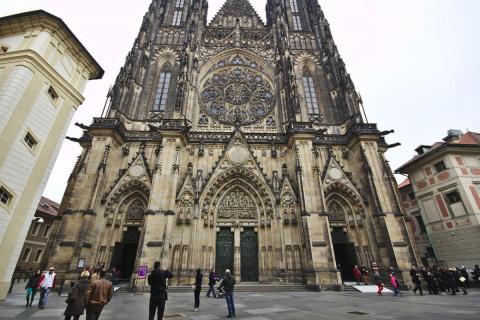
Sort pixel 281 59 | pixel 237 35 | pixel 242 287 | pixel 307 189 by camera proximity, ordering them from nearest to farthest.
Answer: pixel 242 287, pixel 307 189, pixel 281 59, pixel 237 35

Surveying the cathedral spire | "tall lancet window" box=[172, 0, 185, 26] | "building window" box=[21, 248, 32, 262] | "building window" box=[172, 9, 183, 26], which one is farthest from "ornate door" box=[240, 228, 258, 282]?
"building window" box=[21, 248, 32, 262]

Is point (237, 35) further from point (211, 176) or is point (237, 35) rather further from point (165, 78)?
point (211, 176)

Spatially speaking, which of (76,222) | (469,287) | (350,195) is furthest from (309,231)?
(76,222)

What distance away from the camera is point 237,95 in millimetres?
22172

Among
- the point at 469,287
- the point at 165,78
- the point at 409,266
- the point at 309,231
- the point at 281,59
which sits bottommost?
the point at 469,287

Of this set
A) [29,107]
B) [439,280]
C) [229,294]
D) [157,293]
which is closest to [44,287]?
[157,293]

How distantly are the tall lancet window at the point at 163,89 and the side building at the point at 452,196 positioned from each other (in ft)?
75.1

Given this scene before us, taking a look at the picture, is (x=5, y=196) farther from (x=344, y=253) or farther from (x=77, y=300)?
(x=344, y=253)

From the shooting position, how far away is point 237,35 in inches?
1001

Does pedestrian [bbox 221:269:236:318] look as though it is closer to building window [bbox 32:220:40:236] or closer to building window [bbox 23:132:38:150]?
building window [bbox 23:132:38:150]

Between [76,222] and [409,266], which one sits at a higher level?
[76,222]

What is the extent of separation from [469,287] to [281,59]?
21377 millimetres

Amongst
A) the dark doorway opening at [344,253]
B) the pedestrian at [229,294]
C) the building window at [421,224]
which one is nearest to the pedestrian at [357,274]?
the dark doorway opening at [344,253]

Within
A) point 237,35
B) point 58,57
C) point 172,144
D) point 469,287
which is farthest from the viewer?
point 237,35
